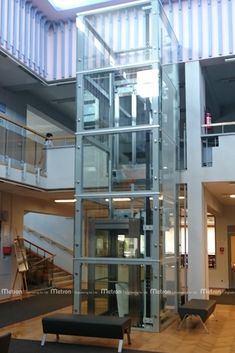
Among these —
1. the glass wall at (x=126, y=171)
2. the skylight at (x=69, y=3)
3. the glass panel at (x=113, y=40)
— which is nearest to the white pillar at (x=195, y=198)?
the glass wall at (x=126, y=171)

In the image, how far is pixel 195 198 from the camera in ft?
31.6

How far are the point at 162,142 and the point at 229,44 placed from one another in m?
3.24

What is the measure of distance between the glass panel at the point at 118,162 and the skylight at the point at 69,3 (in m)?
3.79

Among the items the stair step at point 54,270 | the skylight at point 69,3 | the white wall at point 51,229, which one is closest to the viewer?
the skylight at point 69,3

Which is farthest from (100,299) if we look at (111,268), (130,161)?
(130,161)

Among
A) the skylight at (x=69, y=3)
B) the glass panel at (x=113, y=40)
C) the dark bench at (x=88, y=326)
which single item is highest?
the skylight at (x=69, y=3)

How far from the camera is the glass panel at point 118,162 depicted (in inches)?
326

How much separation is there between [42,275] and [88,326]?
27.6 feet

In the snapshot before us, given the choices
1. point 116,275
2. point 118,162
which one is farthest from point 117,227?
point 118,162

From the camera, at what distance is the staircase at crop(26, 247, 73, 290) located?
14.2m

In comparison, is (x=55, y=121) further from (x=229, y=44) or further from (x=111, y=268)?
(x=111, y=268)

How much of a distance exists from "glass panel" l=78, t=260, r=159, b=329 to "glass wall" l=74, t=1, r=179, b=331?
0.7 inches

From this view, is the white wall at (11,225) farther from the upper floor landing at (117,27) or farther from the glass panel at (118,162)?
the glass panel at (118,162)

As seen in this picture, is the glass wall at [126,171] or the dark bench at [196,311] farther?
the glass wall at [126,171]
